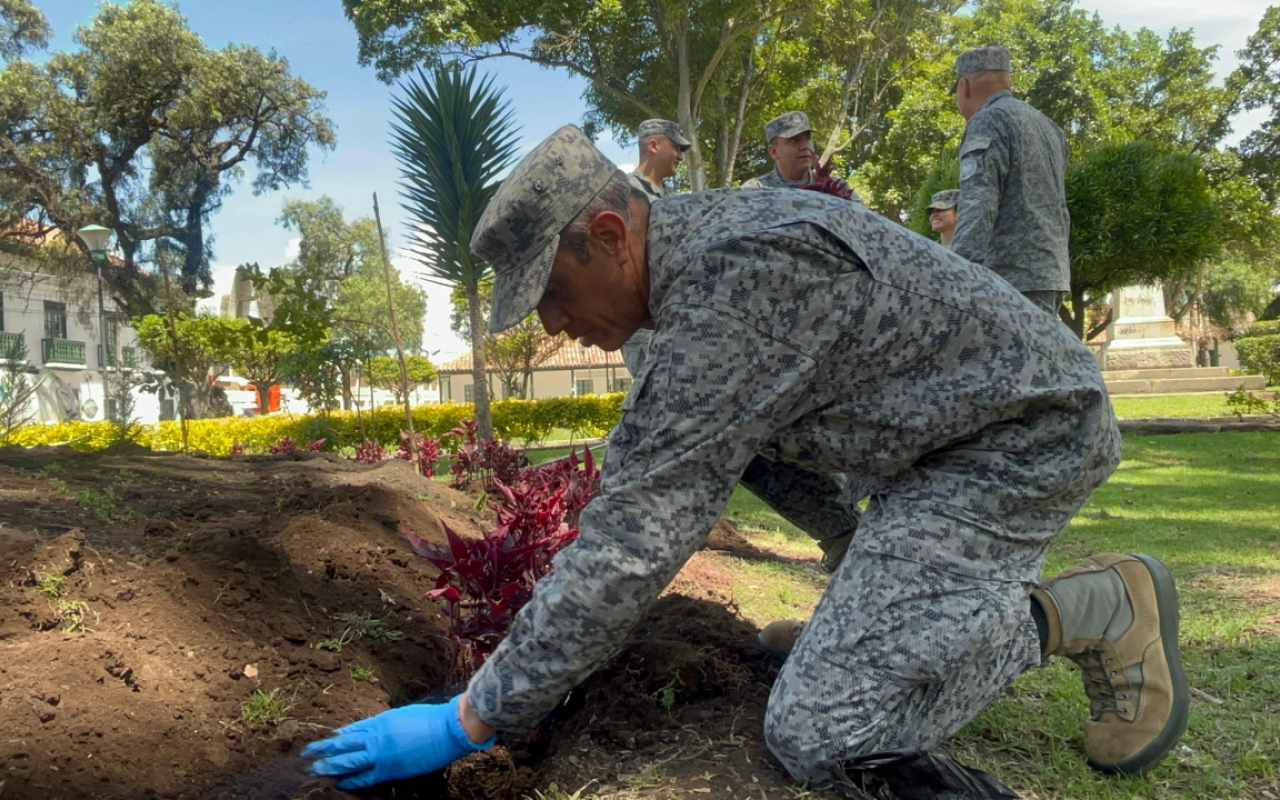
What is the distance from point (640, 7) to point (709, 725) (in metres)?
15.6

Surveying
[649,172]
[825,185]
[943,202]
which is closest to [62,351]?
[649,172]

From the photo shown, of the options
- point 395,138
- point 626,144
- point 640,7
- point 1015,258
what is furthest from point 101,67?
point 1015,258

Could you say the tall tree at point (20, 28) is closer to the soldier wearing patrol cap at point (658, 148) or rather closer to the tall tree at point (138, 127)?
the tall tree at point (138, 127)

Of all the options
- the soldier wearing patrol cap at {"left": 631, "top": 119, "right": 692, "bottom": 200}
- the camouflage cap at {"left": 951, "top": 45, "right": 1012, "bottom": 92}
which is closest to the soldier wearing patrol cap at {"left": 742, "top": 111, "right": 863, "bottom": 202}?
the soldier wearing patrol cap at {"left": 631, "top": 119, "right": 692, "bottom": 200}

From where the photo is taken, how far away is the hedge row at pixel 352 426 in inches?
506

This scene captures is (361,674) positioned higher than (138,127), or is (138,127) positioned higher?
(138,127)

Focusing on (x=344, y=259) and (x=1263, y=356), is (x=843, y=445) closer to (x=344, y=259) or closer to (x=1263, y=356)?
(x=1263, y=356)

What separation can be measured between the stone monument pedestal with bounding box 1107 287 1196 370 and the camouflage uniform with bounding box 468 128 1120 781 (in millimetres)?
22548

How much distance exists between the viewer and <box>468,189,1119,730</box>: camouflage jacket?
5.59ft

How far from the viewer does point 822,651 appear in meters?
1.93

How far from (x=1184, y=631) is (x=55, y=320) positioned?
44871mm

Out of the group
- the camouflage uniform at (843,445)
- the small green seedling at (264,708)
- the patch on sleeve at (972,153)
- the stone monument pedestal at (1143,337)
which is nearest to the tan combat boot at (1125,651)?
the camouflage uniform at (843,445)

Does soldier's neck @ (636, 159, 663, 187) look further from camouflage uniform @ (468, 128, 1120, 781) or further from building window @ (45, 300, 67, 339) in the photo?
building window @ (45, 300, 67, 339)

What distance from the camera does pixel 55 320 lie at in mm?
38875
